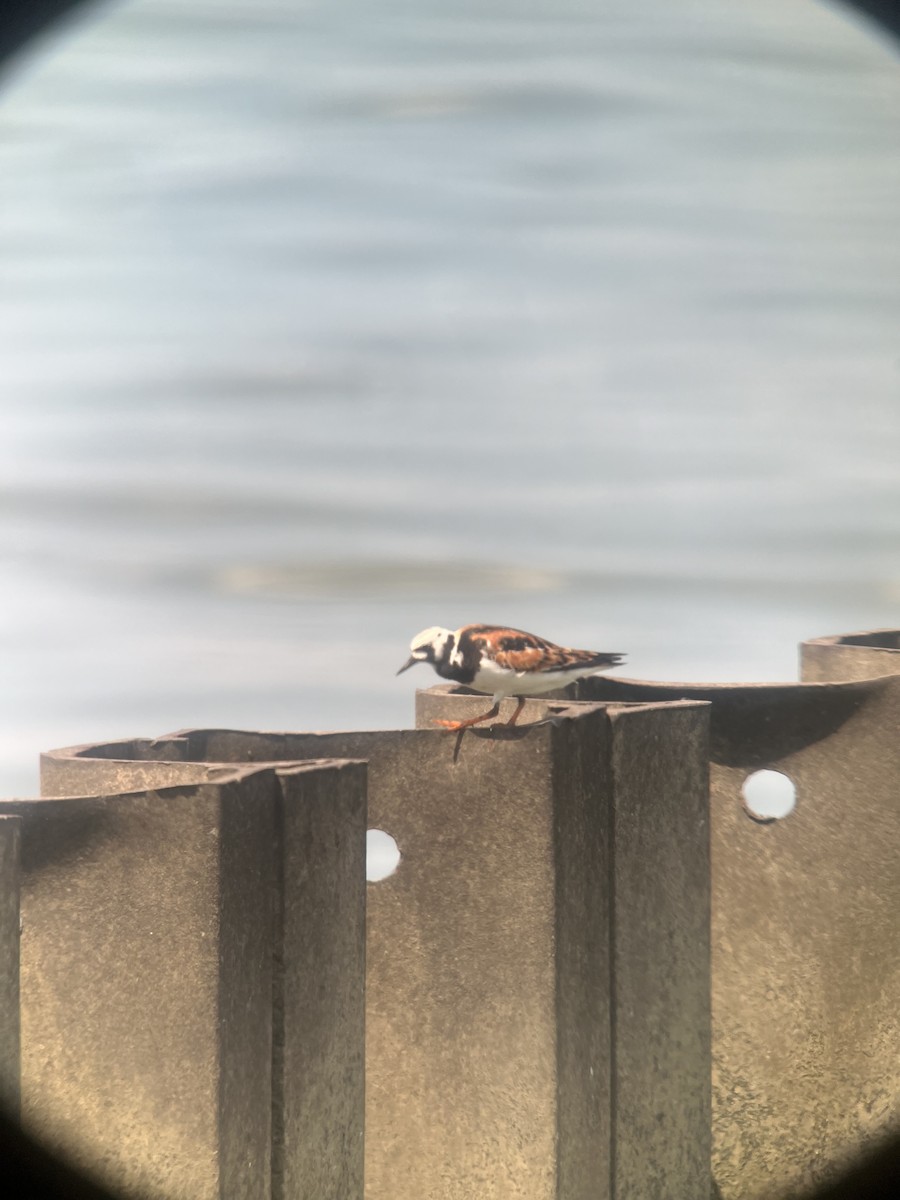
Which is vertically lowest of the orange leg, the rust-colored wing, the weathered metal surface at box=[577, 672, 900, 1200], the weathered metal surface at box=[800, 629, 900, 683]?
the weathered metal surface at box=[577, 672, 900, 1200]

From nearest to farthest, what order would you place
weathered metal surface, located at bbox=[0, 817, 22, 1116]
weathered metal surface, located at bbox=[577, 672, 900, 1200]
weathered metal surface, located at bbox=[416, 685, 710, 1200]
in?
weathered metal surface, located at bbox=[0, 817, 22, 1116] < weathered metal surface, located at bbox=[416, 685, 710, 1200] < weathered metal surface, located at bbox=[577, 672, 900, 1200]

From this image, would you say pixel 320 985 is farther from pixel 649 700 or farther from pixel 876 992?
pixel 876 992

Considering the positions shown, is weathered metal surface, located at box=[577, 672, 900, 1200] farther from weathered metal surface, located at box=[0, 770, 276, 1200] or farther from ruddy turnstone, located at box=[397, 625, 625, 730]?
weathered metal surface, located at box=[0, 770, 276, 1200]

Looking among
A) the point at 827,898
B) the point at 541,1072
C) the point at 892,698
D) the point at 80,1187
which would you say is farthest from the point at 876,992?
the point at 80,1187

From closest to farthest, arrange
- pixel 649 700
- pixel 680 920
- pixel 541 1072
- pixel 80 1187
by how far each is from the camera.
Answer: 1. pixel 80 1187
2. pixel 541 1072
3. pixel 680 920
4. pixel 649 700

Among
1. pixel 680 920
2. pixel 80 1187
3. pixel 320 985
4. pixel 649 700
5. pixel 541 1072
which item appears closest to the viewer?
pixel 80 1187

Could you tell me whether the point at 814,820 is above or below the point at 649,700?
below

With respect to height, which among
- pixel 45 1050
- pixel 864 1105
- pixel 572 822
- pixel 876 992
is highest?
pixel 572 822

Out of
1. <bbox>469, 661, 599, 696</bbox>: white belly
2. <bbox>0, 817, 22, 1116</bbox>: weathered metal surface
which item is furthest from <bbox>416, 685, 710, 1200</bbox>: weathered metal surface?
<bbox>0, 817, 22, 1116</bbox>: weathered metal surface
